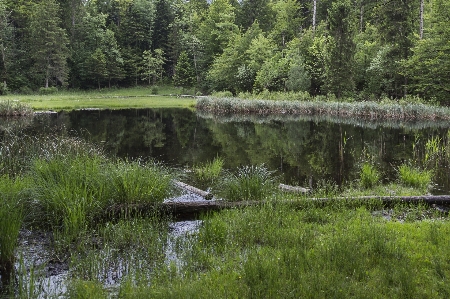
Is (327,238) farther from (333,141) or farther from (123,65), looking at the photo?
(123,65)

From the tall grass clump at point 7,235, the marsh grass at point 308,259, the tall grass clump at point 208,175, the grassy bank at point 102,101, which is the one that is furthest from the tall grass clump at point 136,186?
the grassy bank at point 102,101

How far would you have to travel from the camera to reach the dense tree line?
3791 centimetres

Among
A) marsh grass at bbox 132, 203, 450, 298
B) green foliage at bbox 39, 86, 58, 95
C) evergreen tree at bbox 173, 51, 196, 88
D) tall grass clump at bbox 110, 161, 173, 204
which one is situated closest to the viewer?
marsh grass at bbox 132, 203, 450, 298

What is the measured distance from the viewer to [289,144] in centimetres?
1955

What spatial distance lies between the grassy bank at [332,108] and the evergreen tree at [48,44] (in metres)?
27.8

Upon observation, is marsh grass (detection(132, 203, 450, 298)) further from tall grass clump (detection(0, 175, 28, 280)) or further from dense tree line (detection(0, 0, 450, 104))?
dense tree line (detection(0, 0, 450, 104))

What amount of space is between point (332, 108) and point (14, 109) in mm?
26373

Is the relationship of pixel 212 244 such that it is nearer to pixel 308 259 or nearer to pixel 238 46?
pixel 308 259

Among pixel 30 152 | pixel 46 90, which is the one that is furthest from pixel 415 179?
pixel 46 90

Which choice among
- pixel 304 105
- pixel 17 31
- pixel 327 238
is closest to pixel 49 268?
pixel 327 238

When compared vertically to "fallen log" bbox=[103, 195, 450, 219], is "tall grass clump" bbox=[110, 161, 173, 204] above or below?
above

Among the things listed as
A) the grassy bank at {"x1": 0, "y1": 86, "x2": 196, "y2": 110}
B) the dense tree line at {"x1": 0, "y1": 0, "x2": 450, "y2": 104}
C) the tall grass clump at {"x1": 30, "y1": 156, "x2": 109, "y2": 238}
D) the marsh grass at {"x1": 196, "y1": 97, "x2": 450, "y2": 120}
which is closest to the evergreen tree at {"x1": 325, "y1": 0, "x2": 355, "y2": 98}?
the dense tree line at {"x1": 0, "y1": 0, "x2": 450, "y2": 104}

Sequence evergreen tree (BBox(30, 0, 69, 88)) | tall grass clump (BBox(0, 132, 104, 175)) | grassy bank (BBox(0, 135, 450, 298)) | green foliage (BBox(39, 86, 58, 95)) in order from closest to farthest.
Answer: grassy bank (BBox(0, 135, 450, 298))
tall grass clump (BBox(0, 132, 104, 175))
green foliage (BBox(39, 86, 58, 95))
evergreen tree (BBox(30, 0, 69, 88))

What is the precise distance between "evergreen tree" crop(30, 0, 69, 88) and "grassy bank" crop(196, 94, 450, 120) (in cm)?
2780
